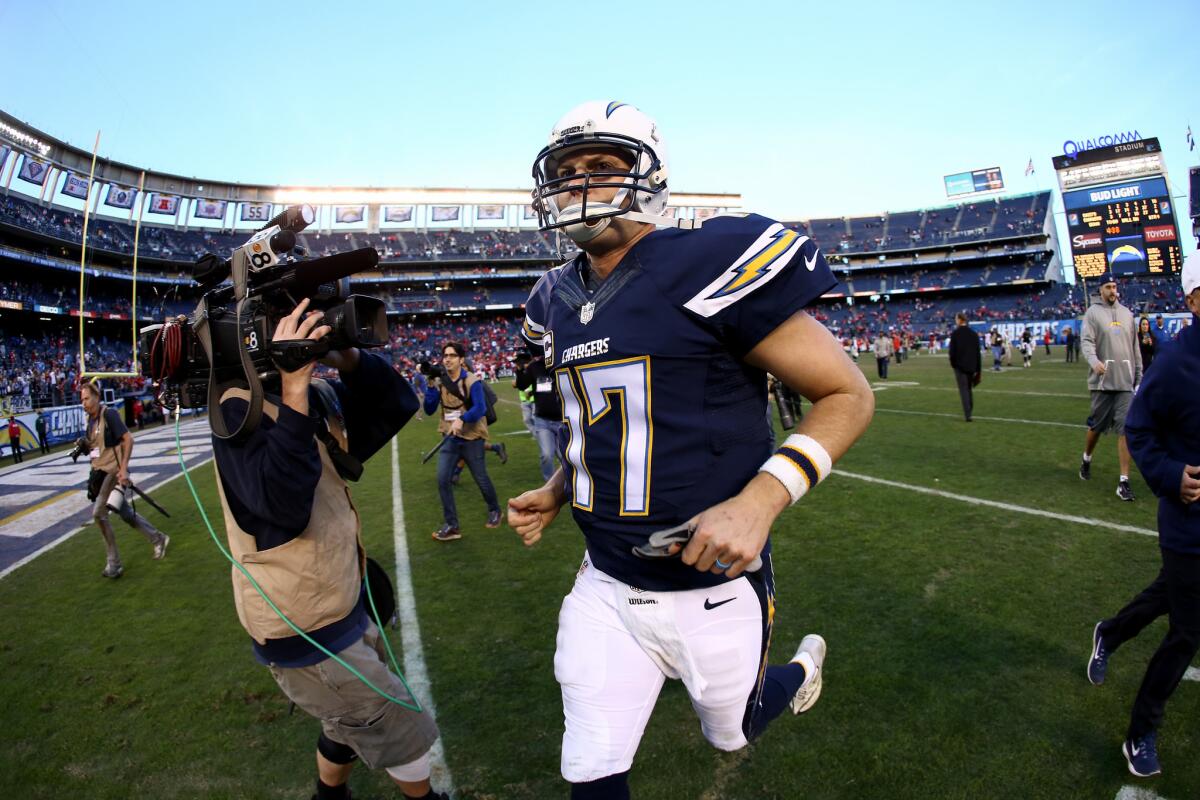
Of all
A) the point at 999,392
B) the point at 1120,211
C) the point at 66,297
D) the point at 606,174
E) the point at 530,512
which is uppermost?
the point at 1120,211

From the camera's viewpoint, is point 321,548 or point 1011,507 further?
point 1011,507

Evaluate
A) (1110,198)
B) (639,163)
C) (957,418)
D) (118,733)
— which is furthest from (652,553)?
(1110,198)

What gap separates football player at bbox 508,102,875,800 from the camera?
67.1 inches

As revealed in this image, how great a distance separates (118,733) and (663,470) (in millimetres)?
3934

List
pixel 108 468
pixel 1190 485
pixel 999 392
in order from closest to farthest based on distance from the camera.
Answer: pixel 1190 485, pixel 108 468, pixel 999 392

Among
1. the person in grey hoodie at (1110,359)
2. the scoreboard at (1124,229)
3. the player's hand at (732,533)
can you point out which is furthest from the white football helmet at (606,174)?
the scoreboard at (1124,229)

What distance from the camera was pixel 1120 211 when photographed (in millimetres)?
39625

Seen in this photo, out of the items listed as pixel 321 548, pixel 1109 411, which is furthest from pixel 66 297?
pixel 1109 411

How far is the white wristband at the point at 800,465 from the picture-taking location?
1.65 m

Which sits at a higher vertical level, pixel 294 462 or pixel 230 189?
pixel 230 189

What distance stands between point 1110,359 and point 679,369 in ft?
24.3

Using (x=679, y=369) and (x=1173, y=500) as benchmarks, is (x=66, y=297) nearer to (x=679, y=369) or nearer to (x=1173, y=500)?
(x=679, y=369)

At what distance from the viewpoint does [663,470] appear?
5.80 ft

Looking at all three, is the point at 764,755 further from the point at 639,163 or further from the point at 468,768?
the point at 639,163
